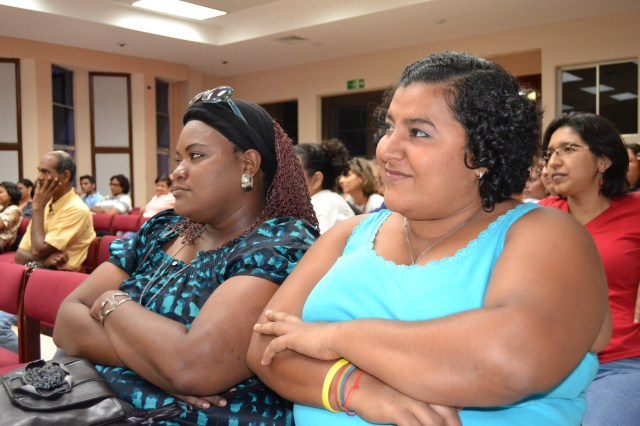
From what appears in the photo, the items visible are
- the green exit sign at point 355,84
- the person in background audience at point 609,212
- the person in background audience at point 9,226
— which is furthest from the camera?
the green exit sign at point 355,84

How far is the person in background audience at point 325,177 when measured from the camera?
4.09m

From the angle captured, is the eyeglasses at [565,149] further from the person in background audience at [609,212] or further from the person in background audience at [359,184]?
the person in background audience at [359,184]

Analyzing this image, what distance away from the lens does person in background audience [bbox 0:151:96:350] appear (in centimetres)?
457

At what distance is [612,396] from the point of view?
1936 millimetres

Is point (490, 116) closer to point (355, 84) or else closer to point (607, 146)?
point (607, 146)

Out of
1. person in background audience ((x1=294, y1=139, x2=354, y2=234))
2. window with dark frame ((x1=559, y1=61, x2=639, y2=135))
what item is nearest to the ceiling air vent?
window with dark frame ((x1=559, y1=61, x2=639, y2=135))

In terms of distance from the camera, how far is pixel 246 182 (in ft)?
5.85

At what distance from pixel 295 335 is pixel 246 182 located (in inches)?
26.7

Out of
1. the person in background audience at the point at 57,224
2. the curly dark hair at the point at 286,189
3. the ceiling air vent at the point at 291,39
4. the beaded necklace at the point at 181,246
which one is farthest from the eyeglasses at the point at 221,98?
the ceiling air vent at the point at 291,39

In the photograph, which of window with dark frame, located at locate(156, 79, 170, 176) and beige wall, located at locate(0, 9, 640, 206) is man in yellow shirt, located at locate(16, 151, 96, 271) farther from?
window with dark frame, located at locate(156, 79, 170, 176)

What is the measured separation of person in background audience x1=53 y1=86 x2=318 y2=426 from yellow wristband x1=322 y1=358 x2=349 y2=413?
0.35 metres

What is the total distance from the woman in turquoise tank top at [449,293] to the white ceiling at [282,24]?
770cm

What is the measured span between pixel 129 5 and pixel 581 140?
8835 mm

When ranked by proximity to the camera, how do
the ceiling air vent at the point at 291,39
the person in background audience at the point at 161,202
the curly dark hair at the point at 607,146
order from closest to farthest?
the curly dark hair at the point at 607,146 → the person in background audience at the point at 161,202 → the ceiling air vent at the point at 291,39
